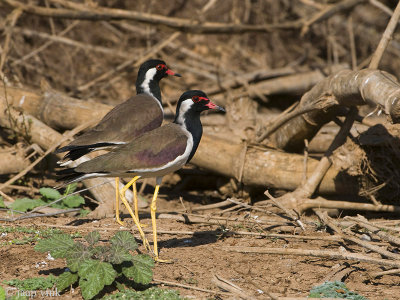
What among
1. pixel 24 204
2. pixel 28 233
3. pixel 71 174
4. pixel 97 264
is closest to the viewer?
pixel 97 264

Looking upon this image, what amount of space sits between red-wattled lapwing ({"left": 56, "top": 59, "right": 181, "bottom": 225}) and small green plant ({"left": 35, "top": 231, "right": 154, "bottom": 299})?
5.44 ft

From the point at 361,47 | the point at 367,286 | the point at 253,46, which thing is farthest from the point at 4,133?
the point at 361,47

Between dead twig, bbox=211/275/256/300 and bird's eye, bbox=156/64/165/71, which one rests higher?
bird's eye, bbox=156/64/165/71

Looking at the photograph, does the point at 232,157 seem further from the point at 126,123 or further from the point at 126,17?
the point at 126,17

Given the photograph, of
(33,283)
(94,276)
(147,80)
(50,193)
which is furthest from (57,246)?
(147,80)

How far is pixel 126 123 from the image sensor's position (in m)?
6.13

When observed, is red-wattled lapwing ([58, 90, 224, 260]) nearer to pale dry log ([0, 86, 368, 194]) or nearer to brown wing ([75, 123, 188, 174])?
brown wing ([75, 123, 188, 174])

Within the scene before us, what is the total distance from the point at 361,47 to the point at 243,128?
596 centimetres

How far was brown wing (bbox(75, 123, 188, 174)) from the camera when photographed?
4.92 metres

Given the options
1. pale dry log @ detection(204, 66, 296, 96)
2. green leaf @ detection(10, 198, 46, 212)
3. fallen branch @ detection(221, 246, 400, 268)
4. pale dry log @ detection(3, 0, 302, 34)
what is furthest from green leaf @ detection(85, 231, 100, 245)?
pale dry log @ detection(204, 66, 296, 96)

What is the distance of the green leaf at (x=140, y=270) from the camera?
156 inches

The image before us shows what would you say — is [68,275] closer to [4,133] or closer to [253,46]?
[4,133]

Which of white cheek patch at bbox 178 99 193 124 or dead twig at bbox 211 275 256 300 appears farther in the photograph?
white cheek patch at bbox 178 99 193 124

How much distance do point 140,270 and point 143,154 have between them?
1319 mm
